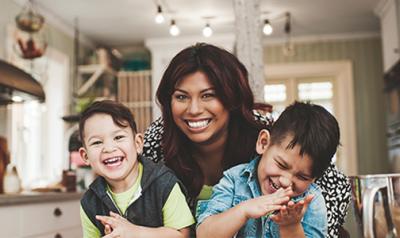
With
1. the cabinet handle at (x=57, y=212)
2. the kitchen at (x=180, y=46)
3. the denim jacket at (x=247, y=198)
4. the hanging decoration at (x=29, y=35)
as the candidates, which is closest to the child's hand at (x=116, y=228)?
the denim jacket at (x=247, y=198)

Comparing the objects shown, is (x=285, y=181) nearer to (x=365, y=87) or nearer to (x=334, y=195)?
(x=334, y=195)

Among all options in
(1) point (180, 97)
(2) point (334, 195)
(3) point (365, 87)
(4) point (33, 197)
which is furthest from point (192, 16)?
(2) point (334, 195)

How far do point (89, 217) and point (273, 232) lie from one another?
467 millimetres

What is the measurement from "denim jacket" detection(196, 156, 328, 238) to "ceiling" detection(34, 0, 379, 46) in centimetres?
374

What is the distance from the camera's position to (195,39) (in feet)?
→ 20.4

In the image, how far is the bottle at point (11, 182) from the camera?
9.78ft

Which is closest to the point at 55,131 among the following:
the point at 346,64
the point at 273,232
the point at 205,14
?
the point at 205,14

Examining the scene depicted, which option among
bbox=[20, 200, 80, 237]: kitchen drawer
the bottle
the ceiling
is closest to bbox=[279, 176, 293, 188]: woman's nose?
bbox=[20, 200, 80, 237]: kitchen drawer

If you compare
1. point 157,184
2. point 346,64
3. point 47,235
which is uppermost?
point 346,64

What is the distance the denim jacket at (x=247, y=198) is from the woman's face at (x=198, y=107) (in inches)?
8.5

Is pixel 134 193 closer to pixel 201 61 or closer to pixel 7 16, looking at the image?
pixel 201 61

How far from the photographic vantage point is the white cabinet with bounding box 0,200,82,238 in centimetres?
259

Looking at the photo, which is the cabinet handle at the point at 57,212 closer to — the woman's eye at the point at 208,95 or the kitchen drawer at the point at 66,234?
the kitchen drawer at the point at 66,234

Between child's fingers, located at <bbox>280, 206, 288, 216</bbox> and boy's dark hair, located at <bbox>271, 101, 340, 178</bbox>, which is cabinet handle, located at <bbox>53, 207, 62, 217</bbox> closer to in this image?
boy's dark hair, located at <bbox>271, 101, 340, 178</bbox>
